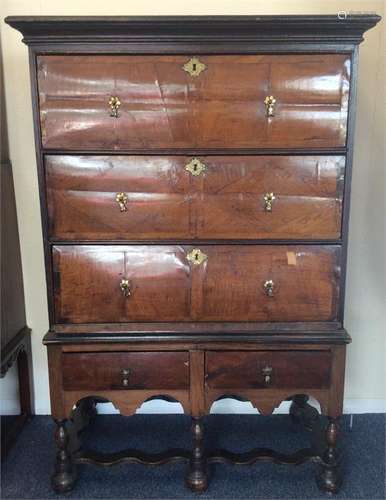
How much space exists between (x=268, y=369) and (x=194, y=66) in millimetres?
1101

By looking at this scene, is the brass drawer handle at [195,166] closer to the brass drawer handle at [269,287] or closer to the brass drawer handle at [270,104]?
the brass drawer handle at [270,104]

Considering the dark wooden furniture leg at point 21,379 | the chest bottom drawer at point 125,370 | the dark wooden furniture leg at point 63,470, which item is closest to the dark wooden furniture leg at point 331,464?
the chest bottom drawer at point 125,370

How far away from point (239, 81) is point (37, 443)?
1.78 m

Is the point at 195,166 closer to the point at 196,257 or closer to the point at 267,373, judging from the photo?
the point at 196,257

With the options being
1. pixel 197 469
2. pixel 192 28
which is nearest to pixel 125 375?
pixel 197 469

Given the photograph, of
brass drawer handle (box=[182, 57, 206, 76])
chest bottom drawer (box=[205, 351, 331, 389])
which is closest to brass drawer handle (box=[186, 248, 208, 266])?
chest bottom drawer (box=[205, 351, 331, 389])

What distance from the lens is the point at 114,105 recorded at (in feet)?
5.19

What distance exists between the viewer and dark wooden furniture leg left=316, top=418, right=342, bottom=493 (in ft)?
5.95

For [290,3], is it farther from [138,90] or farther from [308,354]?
[308,354]

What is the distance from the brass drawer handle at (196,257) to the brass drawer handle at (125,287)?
24cm

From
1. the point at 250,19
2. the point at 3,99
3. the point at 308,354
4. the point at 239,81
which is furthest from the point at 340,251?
the point at 3,99

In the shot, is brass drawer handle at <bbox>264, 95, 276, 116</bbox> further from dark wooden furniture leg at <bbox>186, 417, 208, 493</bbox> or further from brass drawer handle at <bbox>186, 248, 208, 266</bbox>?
dark wooden furniture leg at <bbox>186, 417, 208, 493</bbox>

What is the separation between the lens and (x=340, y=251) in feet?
5.53

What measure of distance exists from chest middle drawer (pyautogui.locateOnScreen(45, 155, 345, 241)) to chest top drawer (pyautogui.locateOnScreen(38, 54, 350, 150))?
68 millimetres
